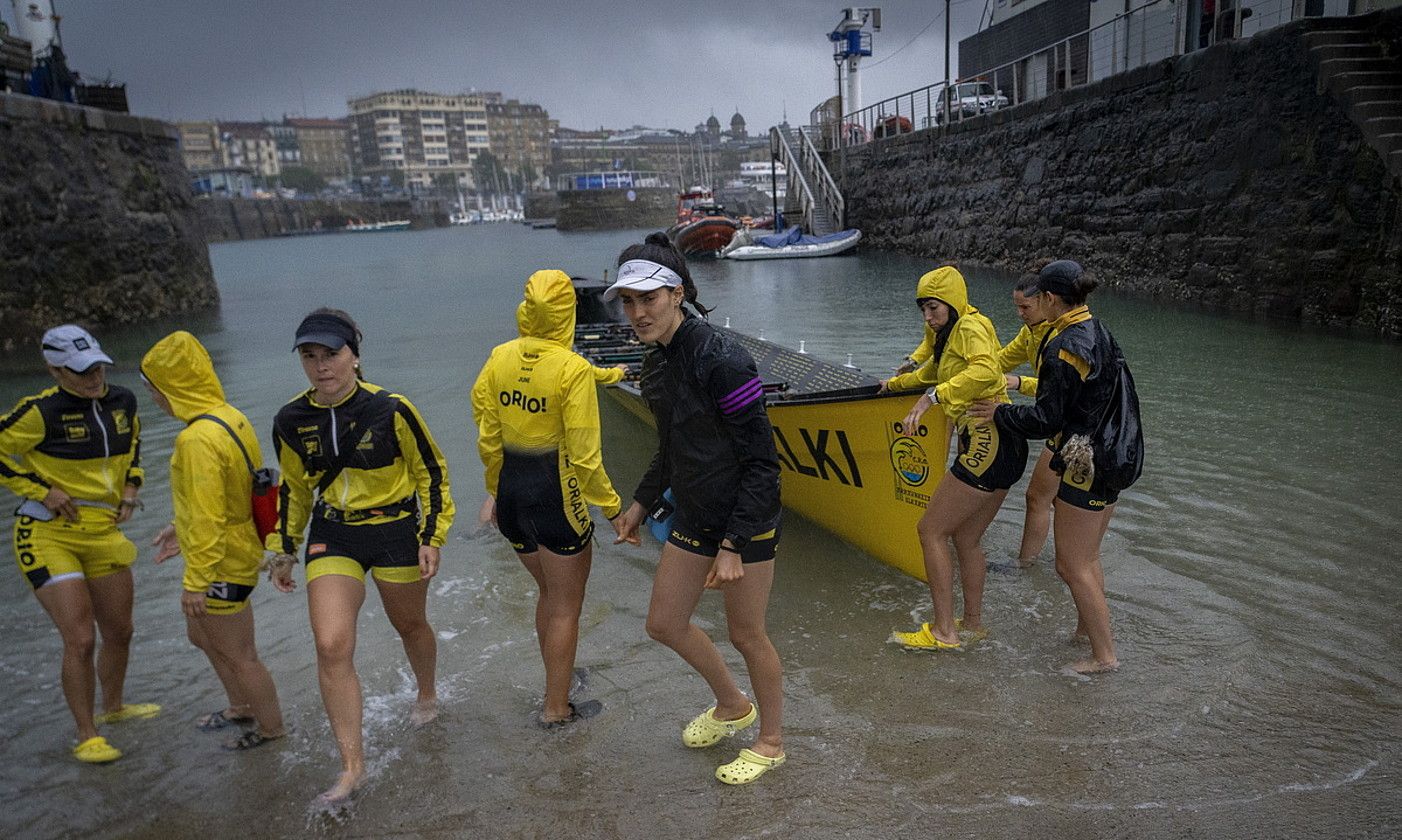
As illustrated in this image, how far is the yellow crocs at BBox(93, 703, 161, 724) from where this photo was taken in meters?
4.36

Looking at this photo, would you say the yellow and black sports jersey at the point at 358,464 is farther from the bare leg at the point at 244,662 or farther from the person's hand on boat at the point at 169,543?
the person's hand on boat at the point at 169,543

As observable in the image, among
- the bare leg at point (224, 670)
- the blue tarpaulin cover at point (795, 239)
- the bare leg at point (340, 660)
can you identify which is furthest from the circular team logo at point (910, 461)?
the blue tarpaulin cover at point (795, 239)

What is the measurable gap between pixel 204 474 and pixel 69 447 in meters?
0.96

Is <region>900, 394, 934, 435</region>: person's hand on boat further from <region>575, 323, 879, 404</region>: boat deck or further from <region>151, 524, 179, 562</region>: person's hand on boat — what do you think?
<region>151, 524, 179, 562</region>: person's hand on boat

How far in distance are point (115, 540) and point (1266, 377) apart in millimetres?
11026

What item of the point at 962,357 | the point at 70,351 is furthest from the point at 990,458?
the point at 70,351

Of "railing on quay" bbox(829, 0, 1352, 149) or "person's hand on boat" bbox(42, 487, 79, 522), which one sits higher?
"railing on quay" bbox(829, 0, 1352, 149)

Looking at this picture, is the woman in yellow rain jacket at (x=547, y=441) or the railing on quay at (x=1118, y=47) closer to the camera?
the woman in yellow rain jacket at (x=547, y=441)

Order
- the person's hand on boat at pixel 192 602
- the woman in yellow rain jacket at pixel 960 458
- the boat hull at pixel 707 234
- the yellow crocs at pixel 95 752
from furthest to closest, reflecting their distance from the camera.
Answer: the boat hull at pixel 707 234, the woman in yellow rain jacket at pixel 960 458, the yellow crocs at pixel 95 752, the person's hand on boat at pixel 192 602

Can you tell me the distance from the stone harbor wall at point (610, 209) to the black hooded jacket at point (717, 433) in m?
99.9

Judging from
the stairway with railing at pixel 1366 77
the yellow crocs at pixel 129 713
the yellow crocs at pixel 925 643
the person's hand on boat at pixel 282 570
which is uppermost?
the stairway with railing at pixel 1366 77

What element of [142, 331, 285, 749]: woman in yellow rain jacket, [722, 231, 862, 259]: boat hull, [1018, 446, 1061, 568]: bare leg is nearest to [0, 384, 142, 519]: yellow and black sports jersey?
[142, 331, 285, 749]: woman in yellow rain jacket

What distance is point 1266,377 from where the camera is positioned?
10.2m

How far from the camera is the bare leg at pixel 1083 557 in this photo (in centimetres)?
386
